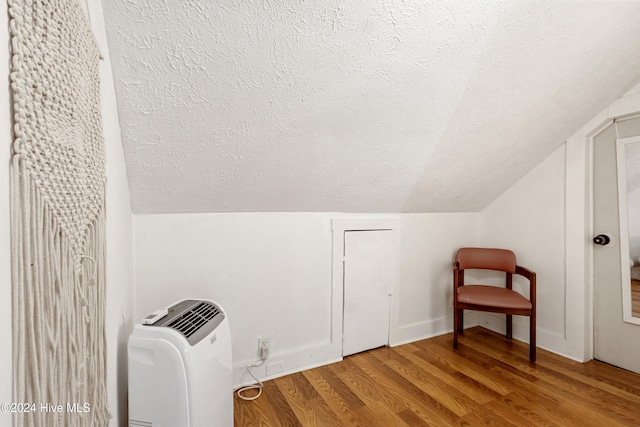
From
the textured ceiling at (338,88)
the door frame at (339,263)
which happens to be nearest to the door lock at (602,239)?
the textured ceiling at (338,88)

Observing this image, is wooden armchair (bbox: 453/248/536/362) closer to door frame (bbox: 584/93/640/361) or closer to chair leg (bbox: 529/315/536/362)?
chair leg (bbox: 529/315/536/362)

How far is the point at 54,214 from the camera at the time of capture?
0.56 meters

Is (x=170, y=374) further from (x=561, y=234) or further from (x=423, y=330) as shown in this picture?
(x=561, y=234)

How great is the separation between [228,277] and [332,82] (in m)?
1.21

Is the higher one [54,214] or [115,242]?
[54,214]

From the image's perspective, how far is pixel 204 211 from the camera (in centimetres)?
170

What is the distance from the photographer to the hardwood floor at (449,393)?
157 centimetres

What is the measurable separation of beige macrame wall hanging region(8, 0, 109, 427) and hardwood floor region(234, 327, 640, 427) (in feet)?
3.77

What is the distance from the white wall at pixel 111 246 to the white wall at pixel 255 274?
0.15 meters

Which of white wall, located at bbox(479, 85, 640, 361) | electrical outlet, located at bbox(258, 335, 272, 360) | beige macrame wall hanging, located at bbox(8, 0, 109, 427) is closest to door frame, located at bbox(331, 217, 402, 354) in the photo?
electrical outlet, located at bbox(258, 335, 272, 360)

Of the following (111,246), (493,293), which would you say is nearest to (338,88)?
(111,246)

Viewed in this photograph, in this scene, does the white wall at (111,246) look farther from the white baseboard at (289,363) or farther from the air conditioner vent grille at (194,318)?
the white baseboard at (289,363)

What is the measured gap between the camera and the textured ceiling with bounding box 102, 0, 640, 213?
3.43 feet

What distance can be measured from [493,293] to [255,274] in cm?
178
